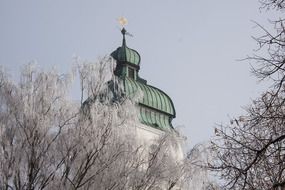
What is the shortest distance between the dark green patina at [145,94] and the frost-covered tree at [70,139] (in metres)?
13.7

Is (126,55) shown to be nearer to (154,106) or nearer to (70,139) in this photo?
(154,106)

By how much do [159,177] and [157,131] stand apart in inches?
534

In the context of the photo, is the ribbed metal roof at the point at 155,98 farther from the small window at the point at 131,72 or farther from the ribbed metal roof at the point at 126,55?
the ribbed metal roof at the point at 126,55

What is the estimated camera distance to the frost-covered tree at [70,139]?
12930mm

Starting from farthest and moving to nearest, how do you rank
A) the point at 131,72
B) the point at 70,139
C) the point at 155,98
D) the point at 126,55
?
the point at 126,55
the point at 131,72
the point at 155,98
the point at 70,139

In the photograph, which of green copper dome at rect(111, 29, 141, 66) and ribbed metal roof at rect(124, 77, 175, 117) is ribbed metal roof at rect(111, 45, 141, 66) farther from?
ribbed metal roof at rect(124, 77, 175, 117)

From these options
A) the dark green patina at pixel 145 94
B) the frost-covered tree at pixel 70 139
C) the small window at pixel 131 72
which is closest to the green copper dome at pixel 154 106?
Answer: the dark green patina at pixel 145 94

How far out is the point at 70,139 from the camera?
1366 centimetres

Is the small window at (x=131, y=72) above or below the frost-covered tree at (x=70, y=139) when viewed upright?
above

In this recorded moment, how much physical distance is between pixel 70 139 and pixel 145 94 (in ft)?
58.2

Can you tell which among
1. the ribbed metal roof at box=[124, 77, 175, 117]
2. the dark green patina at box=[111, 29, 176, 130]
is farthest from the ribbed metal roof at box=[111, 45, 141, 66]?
the ribbed metal roof at box=[124, 77, 175, 117]

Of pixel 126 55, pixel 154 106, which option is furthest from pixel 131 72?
pixel 154 106

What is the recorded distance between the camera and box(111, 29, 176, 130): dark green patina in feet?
99.2

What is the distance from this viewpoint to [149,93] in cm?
3175
